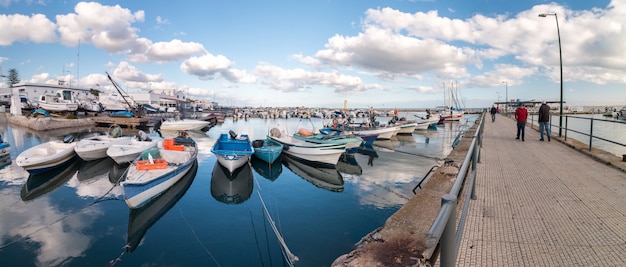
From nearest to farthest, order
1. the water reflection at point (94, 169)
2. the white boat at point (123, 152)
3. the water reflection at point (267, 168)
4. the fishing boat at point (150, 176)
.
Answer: the fishing boat at point (150, 176) < the water reflection at point (94, 169) < the white boat at point (123, 152) < the water reflection at point (267, 168)

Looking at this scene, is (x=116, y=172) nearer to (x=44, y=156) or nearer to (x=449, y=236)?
(x=44, y=156)

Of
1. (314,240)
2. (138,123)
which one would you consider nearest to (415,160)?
(314,240)

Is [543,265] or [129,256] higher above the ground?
[543,265]

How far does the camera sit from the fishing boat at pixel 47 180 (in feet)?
39.1

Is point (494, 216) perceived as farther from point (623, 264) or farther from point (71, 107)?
point (71, 107)

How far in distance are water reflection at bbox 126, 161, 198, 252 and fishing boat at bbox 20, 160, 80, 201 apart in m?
5.02

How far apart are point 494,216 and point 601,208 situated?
1.92 meters

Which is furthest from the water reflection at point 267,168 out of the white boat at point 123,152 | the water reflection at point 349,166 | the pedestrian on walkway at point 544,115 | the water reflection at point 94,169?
the pedestrian on walkway at point 544,115

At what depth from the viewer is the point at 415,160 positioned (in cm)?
1841

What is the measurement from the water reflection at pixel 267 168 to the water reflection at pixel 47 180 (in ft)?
29.3

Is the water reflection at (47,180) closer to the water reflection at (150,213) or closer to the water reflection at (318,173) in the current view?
the water reflection at (150,213)

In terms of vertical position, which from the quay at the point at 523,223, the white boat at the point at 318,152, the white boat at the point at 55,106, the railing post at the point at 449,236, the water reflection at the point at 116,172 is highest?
the white boat at the point at 55,106

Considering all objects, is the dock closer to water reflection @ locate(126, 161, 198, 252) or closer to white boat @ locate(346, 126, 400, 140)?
A: water reflection @ locate(126, 161, 198, 252)

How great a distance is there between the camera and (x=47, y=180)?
13.8m
